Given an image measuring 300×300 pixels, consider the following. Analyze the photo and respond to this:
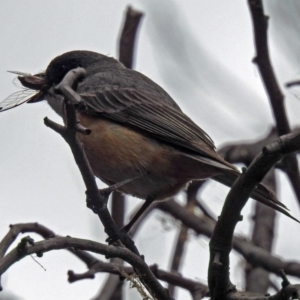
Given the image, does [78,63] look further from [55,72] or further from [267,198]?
[267,198]

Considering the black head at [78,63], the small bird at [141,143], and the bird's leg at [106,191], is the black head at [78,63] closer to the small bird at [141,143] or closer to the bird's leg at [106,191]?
the small bird at [141,143]

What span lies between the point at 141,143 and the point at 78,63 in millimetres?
1405

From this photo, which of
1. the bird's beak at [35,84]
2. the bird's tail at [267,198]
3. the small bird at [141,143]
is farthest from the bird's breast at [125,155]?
the bird's tail at [267,198]

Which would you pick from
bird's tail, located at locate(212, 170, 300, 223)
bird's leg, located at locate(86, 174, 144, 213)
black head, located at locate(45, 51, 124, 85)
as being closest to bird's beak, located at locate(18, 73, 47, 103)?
black head, located at locate(45, 51, 124, 85)

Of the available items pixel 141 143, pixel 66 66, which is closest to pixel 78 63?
pixel 66 66

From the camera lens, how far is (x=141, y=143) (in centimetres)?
509

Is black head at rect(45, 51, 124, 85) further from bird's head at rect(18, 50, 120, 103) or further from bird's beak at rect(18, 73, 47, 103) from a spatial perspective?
bird's beak at rect(18, 73, 47, 103)

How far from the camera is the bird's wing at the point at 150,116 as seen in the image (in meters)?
5.07

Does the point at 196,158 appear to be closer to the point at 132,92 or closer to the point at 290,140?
the point at 132,92

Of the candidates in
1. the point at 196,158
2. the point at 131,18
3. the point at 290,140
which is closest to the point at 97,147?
the point at 196,158

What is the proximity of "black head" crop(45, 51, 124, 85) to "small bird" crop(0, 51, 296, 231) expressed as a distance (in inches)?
0.9

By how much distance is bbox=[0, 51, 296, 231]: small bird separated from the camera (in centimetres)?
500

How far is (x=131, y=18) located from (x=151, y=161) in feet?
4.50

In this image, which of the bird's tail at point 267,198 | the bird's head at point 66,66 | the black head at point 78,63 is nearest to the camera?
the bird's tail at point 267,198
